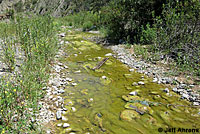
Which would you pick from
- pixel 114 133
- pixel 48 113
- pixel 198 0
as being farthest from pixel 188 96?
pixel 198 0

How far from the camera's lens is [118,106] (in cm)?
468

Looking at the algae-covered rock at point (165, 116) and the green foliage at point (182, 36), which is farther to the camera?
the green foliage at point (182, 36)

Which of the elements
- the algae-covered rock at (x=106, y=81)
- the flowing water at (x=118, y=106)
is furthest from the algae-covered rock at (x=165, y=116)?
the algae-covered rock at (x=106, y=81)

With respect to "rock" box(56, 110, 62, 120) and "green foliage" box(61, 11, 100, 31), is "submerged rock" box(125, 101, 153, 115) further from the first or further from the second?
"green foliage" box(61, 11, 100, 31)

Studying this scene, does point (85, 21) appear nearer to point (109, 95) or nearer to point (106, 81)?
point (106, 81)

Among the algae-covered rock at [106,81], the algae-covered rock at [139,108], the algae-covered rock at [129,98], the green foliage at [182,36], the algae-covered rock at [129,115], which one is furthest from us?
the green foliage at [182,36]

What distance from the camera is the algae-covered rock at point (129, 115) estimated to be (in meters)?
4.17

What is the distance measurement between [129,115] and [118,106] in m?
0.49

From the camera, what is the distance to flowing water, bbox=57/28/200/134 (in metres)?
3.91

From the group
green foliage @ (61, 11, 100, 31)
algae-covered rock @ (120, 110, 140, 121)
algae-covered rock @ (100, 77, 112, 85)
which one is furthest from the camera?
green foliage @ (61, 11, 100, 31)

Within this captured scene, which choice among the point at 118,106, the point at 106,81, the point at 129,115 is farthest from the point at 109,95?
the point at 129,115

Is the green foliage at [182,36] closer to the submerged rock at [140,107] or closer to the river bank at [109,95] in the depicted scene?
the river bank at [109,95]

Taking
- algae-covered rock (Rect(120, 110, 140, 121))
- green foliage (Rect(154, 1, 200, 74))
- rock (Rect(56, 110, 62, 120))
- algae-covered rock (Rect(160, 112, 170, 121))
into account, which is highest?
green foliage (Rect(154, 1, 200, 74))

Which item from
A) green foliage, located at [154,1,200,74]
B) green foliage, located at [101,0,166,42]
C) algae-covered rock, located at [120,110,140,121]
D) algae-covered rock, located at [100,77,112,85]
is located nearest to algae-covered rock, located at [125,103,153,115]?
algae-covered rock, located at [120,110,140,121]
